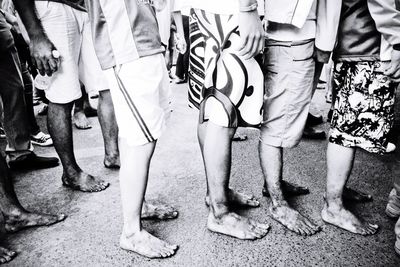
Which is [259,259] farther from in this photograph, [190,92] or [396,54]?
[396,54]

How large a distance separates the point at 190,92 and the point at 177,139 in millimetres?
1396

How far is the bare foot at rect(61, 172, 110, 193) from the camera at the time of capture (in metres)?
2.44

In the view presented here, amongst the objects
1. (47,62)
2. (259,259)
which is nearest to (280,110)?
(259,259)

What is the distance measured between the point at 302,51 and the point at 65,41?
5.10 feet

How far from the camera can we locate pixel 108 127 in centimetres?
278

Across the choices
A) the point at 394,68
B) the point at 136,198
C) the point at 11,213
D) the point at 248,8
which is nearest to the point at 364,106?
the point at 394,68

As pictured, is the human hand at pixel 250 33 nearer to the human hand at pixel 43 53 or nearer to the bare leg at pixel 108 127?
the human hand at pixel 43 53

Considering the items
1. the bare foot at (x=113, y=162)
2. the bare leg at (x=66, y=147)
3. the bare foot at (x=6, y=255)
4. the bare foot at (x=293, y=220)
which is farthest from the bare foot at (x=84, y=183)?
the bare foot at (x=293, y=220)

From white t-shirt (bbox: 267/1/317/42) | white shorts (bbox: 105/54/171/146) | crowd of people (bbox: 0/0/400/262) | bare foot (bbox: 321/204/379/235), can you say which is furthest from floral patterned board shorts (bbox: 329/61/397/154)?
white shorts (bbox: 105/54/171/146)

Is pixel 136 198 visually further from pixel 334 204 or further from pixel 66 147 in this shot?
pixel 334 204

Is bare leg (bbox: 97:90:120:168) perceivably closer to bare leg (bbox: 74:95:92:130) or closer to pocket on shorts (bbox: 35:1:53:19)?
pocket on shorts (bbox: 35:1:53:19)

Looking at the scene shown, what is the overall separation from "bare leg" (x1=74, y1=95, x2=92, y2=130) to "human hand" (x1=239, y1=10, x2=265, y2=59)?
2.75 metres

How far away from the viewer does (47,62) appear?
6.92 ft

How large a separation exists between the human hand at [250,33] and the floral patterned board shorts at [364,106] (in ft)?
2.02
